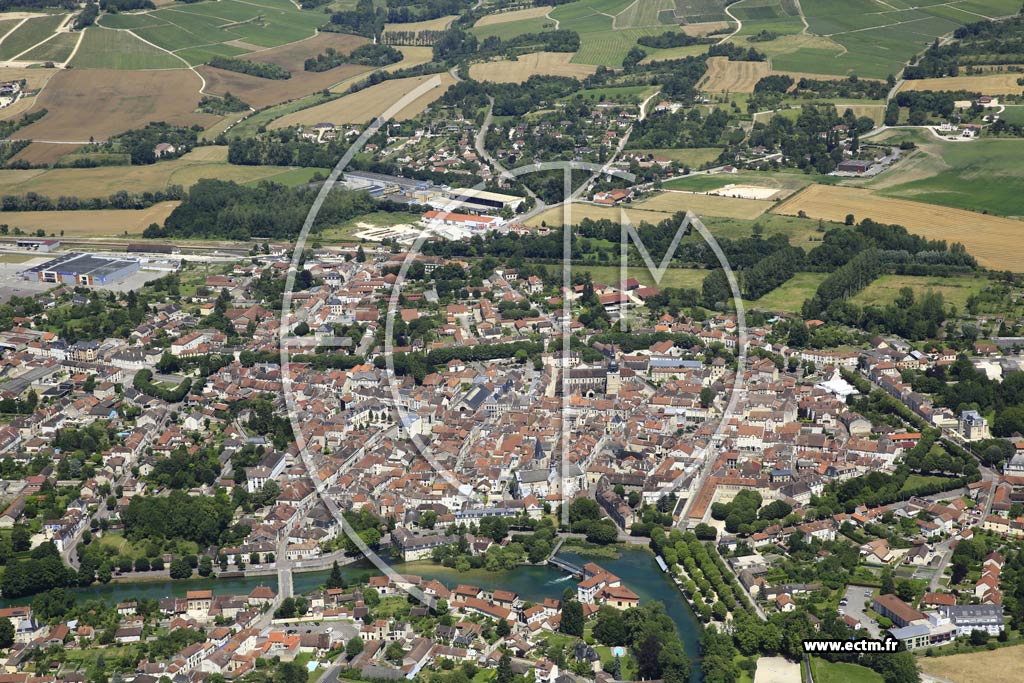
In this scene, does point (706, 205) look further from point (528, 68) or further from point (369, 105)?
point (528, 68)

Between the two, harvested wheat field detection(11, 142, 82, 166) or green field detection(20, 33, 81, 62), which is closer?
harvested wheat field detection(11, 142, 82, 166)

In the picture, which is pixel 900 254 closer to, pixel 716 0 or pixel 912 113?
pixel 912 113

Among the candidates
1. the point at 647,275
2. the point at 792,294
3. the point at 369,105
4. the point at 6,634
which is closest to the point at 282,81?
the point at 369,105

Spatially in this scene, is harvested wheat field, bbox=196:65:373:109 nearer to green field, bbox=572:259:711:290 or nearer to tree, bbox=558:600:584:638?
green field, bbox=572:259:711:290

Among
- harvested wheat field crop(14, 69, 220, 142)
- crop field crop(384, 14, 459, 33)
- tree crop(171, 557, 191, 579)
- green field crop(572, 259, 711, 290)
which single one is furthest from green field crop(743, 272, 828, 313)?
crop field crop(384, 14, 459, 33)

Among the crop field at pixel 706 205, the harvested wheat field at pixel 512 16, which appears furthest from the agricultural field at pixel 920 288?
the harvested wheat field at pixel 512 16

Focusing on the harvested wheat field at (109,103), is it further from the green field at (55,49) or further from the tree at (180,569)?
the tree at (180,569)
